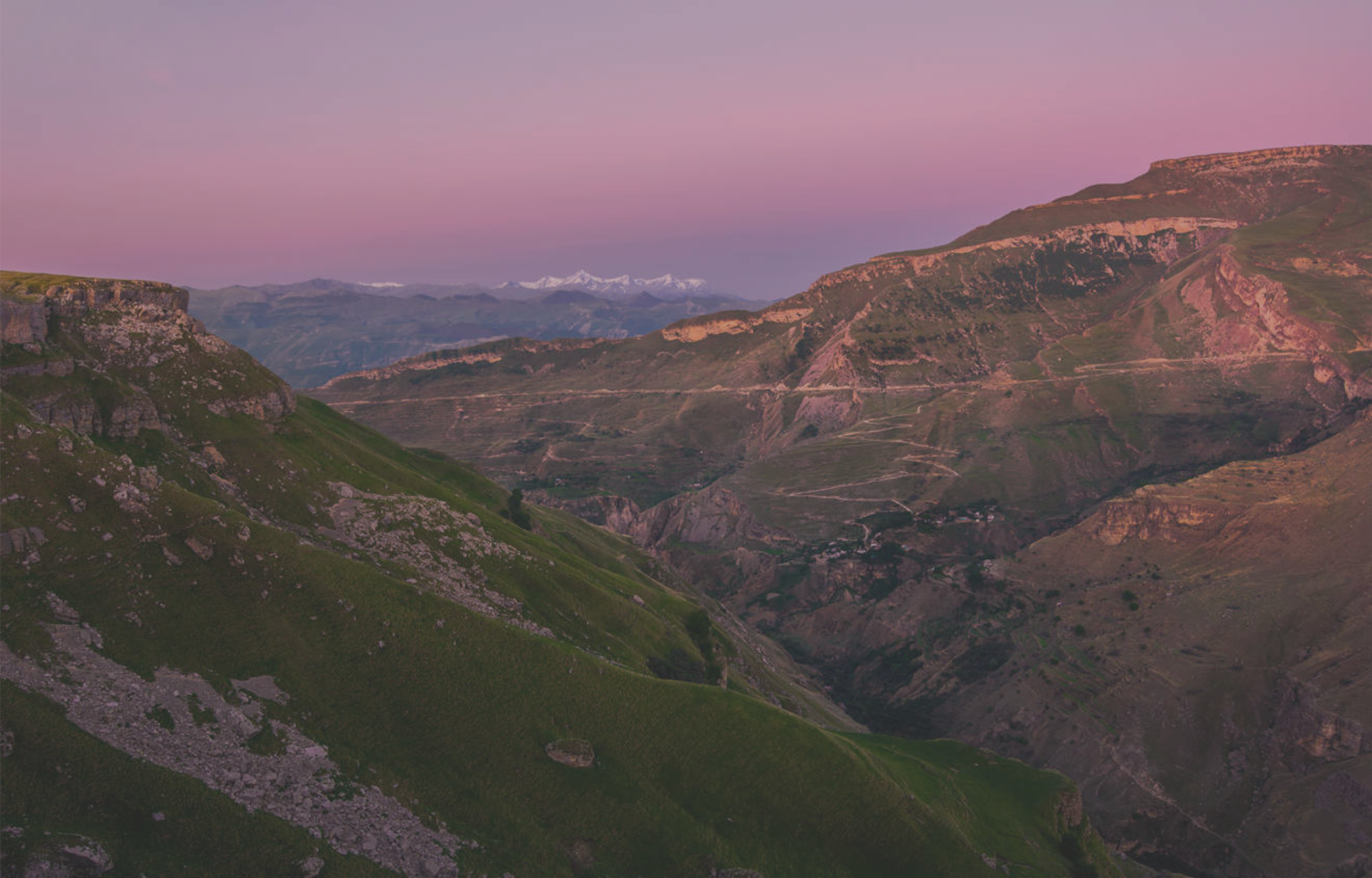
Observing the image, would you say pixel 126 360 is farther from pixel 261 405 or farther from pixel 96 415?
pixel 261 405

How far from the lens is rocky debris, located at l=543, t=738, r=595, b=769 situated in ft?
194

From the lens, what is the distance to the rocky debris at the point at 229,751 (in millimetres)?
44969

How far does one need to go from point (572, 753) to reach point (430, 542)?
34.5 meters

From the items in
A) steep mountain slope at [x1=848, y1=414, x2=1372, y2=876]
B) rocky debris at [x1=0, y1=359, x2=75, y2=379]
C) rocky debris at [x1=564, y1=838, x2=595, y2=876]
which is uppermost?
rocky debris at [x1=0, y1=359, x2=75, y2=379]

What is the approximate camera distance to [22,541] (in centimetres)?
5459

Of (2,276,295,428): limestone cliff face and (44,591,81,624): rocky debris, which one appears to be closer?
(44,591,81,624): rocky debris

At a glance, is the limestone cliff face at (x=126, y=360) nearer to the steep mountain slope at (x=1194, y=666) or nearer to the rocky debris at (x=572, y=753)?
the rocky debris at (x=572, y=753)

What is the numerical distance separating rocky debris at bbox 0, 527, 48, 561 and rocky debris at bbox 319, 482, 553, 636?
25.5m

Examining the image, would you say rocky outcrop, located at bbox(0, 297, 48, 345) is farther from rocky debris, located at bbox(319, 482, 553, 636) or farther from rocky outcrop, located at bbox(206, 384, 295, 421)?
rocky debris, located at bbox(319, 482, 553, 636)

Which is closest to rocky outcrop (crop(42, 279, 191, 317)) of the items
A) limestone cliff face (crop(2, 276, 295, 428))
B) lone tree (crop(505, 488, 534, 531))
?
limestone cliff face (crop(2, 276, 295, 428))

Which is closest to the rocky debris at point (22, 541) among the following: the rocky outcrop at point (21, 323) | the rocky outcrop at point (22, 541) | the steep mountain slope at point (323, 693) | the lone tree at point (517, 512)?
the rocky outcrop at point (22, 541)

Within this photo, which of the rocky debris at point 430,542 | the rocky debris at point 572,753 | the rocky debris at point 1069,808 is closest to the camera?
the rocky debris at point 572,753

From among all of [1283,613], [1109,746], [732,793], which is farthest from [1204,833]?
[732,793]

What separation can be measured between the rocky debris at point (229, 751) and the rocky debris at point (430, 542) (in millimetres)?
25017
